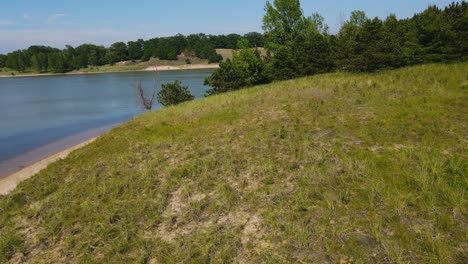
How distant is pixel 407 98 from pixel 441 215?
27.6 ft

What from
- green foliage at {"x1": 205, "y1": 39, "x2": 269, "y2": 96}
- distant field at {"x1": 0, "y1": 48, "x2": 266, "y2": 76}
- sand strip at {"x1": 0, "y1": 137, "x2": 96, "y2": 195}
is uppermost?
distant field at {"x1": 0, "y1": 48, "x2": 266, "y2": 76}

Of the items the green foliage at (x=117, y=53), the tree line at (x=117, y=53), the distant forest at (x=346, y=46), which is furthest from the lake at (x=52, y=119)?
the green foliage at (x=117, y=53)

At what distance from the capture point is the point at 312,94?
15.7 m

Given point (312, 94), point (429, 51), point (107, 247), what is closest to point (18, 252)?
point (107, 247)

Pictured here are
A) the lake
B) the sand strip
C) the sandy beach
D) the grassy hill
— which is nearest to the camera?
the grassy hill

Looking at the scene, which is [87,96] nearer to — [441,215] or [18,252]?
[18,252]

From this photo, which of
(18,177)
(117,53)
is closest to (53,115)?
(18,177)

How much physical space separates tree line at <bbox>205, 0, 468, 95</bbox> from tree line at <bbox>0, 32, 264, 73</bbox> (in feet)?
261

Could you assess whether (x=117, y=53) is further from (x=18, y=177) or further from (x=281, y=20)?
(x=18, y=177)

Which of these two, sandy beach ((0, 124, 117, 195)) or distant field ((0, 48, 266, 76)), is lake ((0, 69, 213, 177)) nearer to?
sandy beach ((0, 124, 117, 195))

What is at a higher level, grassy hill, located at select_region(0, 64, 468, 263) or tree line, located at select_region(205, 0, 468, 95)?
tree line, located at select_region(205, 0, 468, 95)

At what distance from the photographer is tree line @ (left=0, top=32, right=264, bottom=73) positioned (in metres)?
121

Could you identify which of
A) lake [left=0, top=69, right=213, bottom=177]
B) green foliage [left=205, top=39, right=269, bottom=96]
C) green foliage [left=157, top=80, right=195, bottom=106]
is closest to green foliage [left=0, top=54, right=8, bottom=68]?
lake [left=0, top=69, right=213, bottom=177]

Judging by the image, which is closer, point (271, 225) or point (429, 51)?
point (271, 225)
